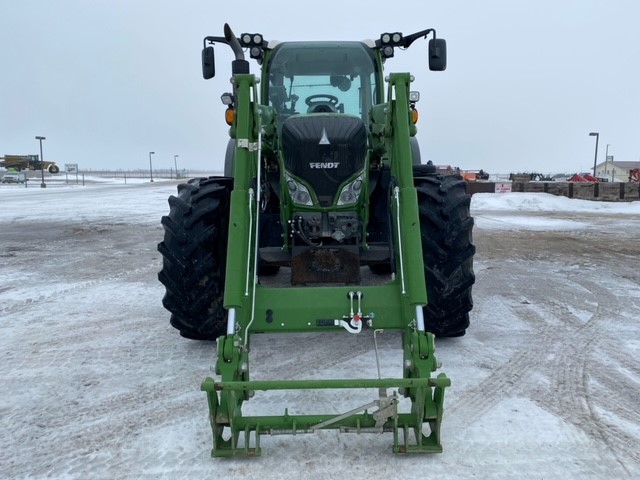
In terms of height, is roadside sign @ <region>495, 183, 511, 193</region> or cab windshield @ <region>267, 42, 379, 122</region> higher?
cab windshield @ <region>267, 42, 379, 122</region>

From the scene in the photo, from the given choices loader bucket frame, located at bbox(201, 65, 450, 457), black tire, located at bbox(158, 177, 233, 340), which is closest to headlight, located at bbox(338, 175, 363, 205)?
loader bucket frame, located at bbox(201, 65, 450, 457)

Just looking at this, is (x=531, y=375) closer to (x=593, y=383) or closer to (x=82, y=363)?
(x=593, y=383)

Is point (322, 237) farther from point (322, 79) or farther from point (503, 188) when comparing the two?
point (503, 188)

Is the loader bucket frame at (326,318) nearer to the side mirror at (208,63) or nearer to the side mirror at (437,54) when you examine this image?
the side mirror at (208,63)

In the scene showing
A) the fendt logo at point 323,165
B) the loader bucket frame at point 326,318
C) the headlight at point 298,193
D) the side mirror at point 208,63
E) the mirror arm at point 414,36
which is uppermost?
the mirror arm at point 414,36

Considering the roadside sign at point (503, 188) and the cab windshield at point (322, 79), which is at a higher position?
the cab windshield at point (322, 79)

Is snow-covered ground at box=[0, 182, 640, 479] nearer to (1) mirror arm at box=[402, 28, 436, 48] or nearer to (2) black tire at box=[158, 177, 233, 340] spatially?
(2) black tire at box=[158, 177, 233, 340]

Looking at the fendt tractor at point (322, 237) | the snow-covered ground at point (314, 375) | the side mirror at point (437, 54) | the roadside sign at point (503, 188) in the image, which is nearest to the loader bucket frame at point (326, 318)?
the fendt tractor at point (322, 237)

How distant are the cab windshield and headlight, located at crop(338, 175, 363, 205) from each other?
1.23m

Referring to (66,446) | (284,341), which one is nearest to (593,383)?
(284,341)

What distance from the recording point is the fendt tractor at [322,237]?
110 inches

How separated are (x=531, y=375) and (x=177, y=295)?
2755mm

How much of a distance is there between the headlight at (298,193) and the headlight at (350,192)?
25cm

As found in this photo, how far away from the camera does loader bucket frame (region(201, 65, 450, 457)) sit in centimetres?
273
